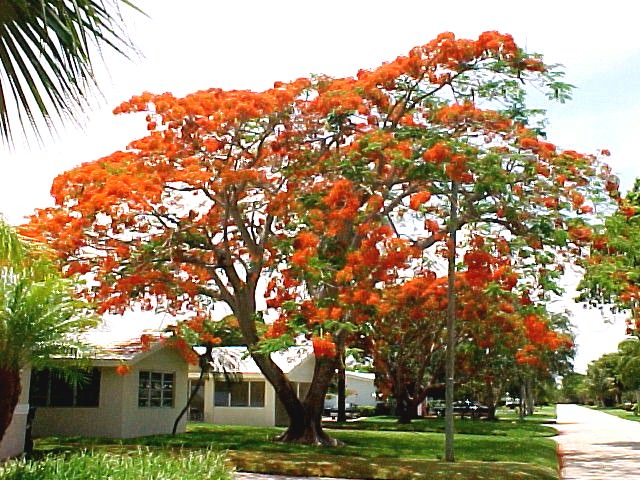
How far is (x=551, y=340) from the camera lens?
1862 centimetres

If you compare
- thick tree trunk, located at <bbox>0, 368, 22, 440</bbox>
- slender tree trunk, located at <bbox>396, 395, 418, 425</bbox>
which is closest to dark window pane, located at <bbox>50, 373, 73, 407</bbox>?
thick tree trunk, located at <bbox>0, 368, 22, 440</bbox>

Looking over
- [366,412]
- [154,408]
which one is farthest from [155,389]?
[366,412]

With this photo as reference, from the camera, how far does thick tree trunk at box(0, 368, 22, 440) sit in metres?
10.8

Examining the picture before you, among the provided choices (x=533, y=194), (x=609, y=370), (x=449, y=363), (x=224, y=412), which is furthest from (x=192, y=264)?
(x=609, y=370)

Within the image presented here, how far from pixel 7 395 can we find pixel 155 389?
15374mm

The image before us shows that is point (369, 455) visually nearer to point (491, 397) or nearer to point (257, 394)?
point (257, 394)

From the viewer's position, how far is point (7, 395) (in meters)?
10.8

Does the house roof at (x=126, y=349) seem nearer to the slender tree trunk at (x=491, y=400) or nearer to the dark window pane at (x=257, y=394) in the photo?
the dark window pane at (x=257, y=394)

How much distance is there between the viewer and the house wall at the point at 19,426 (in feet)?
54.1

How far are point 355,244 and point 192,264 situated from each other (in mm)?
4711

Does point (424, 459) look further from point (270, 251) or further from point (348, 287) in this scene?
point (270, 251)

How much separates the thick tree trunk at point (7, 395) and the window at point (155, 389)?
13812mm

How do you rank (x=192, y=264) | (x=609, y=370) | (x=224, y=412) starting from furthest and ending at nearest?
(x=609, y=370)
(x=224, y=412)
(x=192, y=264)

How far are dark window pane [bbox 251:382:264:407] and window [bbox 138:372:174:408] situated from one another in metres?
7.51
